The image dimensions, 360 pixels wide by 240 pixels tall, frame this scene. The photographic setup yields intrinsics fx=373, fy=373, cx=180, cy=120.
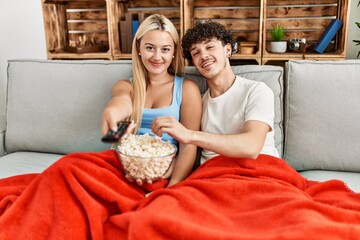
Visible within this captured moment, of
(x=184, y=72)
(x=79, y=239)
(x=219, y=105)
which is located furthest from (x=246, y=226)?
(x=184, y=72)

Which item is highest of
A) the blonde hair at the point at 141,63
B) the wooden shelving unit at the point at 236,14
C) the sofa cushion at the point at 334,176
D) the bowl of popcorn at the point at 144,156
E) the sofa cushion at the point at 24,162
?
the wooden shelving unit at the point at 236,14

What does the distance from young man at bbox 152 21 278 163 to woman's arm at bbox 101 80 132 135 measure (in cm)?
30

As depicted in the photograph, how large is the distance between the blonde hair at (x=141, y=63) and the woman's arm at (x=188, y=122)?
4.1 inches

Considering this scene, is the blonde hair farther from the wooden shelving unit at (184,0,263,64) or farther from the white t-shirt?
the wooden shelving unit at (184,0,263,64)

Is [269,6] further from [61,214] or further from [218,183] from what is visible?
[61,214]

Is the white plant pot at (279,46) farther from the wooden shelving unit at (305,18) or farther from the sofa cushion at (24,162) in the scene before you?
the sofa cushion at (24,162)

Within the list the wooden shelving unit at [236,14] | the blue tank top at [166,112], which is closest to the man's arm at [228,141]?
the blue tank top at [166,112]

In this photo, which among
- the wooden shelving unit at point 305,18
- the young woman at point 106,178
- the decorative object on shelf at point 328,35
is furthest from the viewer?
the wooden shelving unit at point 305,18

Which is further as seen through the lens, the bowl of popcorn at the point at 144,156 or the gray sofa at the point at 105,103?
the gray sofa at the point at 105,103

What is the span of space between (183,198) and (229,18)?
2.27 metres

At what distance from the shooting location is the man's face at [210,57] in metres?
1.51

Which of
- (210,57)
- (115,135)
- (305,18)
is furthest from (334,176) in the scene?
(305,18)

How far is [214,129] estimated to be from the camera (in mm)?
1543

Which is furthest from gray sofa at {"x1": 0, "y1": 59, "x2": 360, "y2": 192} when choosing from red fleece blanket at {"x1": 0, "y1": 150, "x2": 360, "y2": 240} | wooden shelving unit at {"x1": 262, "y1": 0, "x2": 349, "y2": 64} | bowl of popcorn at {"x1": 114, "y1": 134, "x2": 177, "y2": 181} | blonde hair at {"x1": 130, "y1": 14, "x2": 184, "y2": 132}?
wooden shelving unit at {"x1": 262, "y1": 0, "x2": 349, "y2": 64}
